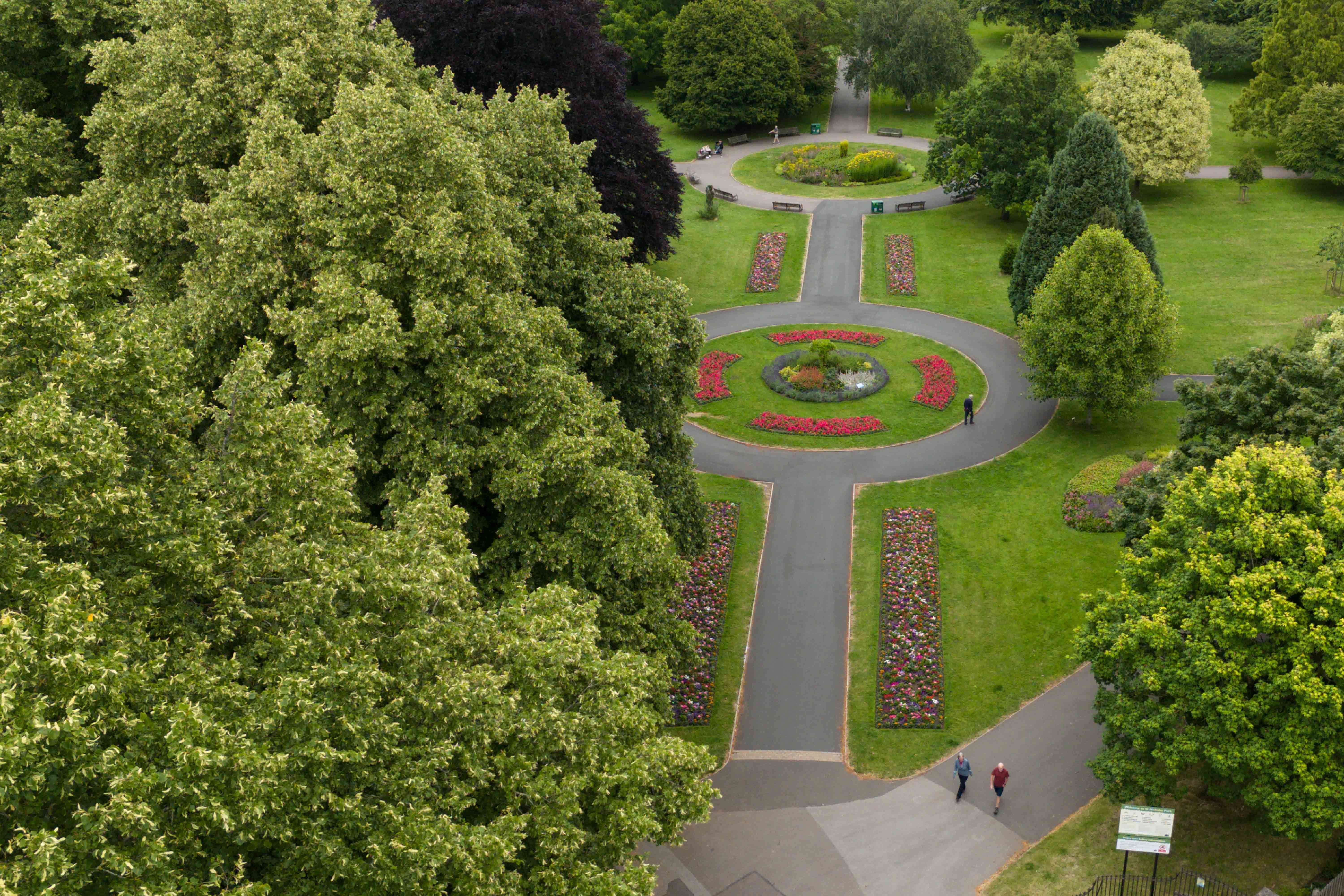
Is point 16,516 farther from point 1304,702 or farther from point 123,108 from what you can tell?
point 1304,702

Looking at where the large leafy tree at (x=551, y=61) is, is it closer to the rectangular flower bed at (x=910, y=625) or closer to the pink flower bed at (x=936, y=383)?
the pink flower bed at (x=936, y=383)

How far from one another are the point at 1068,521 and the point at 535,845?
79.8 feet

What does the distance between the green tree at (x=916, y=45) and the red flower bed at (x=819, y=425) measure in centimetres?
4444

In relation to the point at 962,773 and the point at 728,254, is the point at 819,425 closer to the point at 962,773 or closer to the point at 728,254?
the point at 962,773

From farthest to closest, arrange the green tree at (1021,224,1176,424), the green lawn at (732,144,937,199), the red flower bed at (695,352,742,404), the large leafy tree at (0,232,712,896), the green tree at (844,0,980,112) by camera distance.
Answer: the green tree at (844,0,980,112) → the green lawn at (732,144,937,199) → the red flower bed at (695,352,742,404) → the green tree at (1021,224,1176,424) → the large leafy tree at (0,232,712,896)

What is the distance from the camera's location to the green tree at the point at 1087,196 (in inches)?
1730

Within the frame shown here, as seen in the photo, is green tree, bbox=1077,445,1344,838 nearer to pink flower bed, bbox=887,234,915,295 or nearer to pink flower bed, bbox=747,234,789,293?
pink flower bed, bbox=887,234,915,295

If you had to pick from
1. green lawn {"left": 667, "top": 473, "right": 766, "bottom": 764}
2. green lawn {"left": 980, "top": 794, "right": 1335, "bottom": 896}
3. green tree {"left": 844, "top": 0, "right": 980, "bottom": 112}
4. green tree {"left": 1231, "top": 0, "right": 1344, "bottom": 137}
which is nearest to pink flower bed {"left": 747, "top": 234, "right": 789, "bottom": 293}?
green lawn {"left": 667, "top": 473, "right": 766, "bottom": 764}

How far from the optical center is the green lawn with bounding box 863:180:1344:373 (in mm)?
49969

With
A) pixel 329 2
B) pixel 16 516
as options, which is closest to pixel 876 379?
pixel 329 2

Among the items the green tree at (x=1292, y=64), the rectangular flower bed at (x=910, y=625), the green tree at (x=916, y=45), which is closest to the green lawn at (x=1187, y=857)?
the rectangular flower bed at (x=910, y=625)

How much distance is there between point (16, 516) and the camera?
604 inches

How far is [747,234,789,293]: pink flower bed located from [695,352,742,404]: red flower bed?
806 centimetres

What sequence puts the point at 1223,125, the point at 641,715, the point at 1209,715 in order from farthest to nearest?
the point at 1223,125
the point at 1209,715
the point at 641,715
